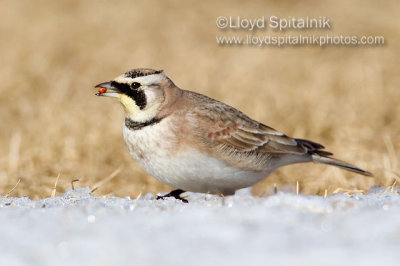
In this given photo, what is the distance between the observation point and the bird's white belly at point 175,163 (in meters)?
4.73

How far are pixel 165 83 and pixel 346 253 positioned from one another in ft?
8.50

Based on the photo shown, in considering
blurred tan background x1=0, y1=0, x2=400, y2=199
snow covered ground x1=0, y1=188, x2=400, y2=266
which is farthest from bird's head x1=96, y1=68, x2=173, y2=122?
blurred tan background x1=0, y1=0, x2=400, y2=199

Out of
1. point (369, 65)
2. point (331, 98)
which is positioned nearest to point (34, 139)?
point (331, 98)

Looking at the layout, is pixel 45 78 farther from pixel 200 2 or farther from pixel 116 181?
pixel 200 2

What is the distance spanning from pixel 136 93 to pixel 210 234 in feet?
6.88

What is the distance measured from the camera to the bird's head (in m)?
5.04

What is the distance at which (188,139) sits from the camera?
484cm

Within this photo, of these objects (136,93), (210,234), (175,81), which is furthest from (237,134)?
(175,81)

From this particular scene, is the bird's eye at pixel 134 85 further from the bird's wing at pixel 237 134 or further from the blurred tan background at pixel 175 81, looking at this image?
the blurred tan background at pixel 175 81

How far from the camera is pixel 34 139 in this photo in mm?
7848

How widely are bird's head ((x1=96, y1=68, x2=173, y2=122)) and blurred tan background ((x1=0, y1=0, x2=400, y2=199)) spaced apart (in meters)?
1.50

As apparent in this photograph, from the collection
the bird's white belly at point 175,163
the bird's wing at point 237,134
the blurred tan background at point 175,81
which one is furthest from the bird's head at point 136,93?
the blurred tan background at point 175,81

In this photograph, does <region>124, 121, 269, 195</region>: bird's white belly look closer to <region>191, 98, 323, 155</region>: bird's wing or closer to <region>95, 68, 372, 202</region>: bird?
<region>95, 68, 372, 202</region>: bird

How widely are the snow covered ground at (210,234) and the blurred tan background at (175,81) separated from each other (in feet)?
8.46
